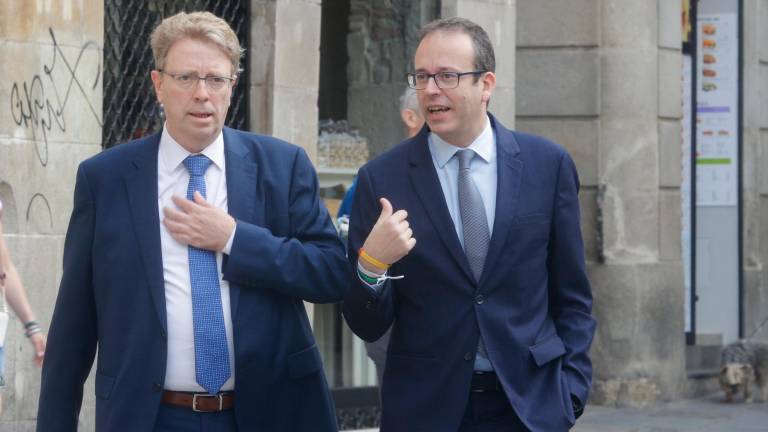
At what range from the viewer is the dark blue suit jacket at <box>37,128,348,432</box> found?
4113 millimetres

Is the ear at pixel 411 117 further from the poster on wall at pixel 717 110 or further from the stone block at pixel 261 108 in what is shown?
the poster on wall at pixel 717 110

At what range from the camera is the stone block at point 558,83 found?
12.4 m

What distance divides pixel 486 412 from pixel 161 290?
1.02 metres

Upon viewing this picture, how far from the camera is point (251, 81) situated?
32.9 feet

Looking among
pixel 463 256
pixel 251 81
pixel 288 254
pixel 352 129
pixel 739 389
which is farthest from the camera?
pixel 739 389

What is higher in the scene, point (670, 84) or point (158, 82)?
point (670, 84)

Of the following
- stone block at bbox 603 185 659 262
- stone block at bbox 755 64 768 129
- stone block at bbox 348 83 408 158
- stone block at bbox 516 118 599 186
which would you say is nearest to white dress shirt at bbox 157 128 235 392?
stone block at bbox 348 83 408 158

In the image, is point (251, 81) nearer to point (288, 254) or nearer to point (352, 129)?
point (352, 129)

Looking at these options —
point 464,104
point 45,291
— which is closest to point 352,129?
point 45,291

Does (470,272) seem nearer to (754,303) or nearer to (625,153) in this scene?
(625,153)

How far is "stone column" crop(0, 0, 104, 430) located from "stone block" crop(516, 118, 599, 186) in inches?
188

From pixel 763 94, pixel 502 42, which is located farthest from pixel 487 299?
pixel 763 94

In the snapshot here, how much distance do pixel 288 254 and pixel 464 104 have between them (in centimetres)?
73

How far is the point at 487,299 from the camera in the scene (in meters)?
4.45
